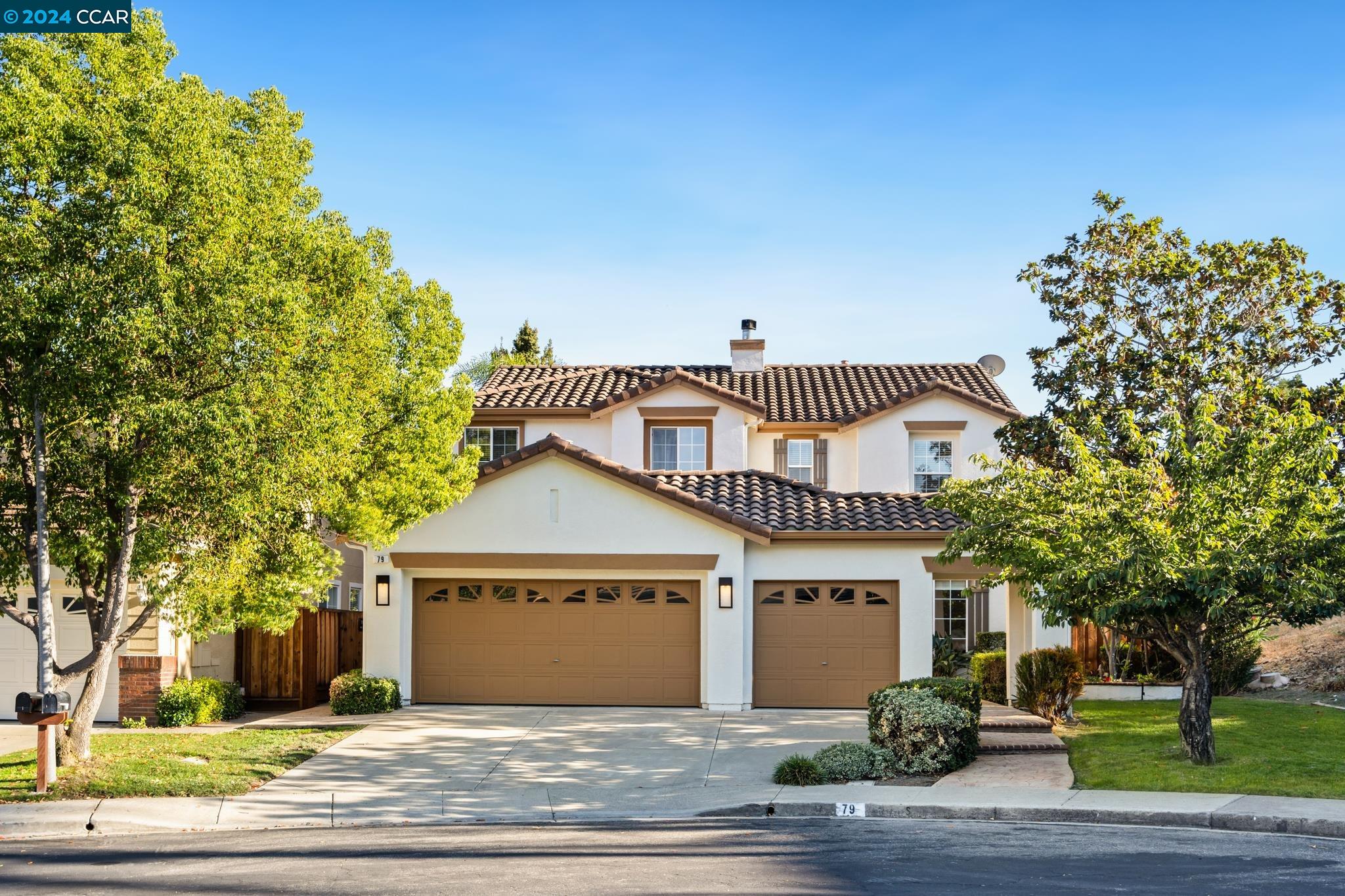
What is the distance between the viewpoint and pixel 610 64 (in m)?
15.8

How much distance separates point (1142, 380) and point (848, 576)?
246 inches

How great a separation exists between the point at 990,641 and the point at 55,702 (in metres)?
20.6

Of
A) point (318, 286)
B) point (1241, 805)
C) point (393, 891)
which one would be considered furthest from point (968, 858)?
point (318, 286)

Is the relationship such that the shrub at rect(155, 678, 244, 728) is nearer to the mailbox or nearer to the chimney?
the mailbox

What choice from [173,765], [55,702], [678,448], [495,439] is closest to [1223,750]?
[173,765]

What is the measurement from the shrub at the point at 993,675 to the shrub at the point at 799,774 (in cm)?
850

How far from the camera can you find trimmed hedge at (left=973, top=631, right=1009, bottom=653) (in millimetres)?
28047

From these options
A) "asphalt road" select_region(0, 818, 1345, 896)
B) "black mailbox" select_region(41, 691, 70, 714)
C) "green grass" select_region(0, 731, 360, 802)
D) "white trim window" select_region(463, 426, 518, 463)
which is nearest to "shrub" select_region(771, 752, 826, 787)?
"asphalt road" select_region(0, 818, 1345, 896)

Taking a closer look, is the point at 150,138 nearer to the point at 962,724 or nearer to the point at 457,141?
the point at 457,141

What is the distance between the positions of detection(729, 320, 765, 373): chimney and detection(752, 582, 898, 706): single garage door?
431 inches

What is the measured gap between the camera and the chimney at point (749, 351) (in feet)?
102

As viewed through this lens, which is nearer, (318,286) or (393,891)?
(393,891)

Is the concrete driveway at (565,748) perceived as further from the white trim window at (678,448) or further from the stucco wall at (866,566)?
the white trim window at (678,448)

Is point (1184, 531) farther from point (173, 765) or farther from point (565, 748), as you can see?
point (173, 765)
